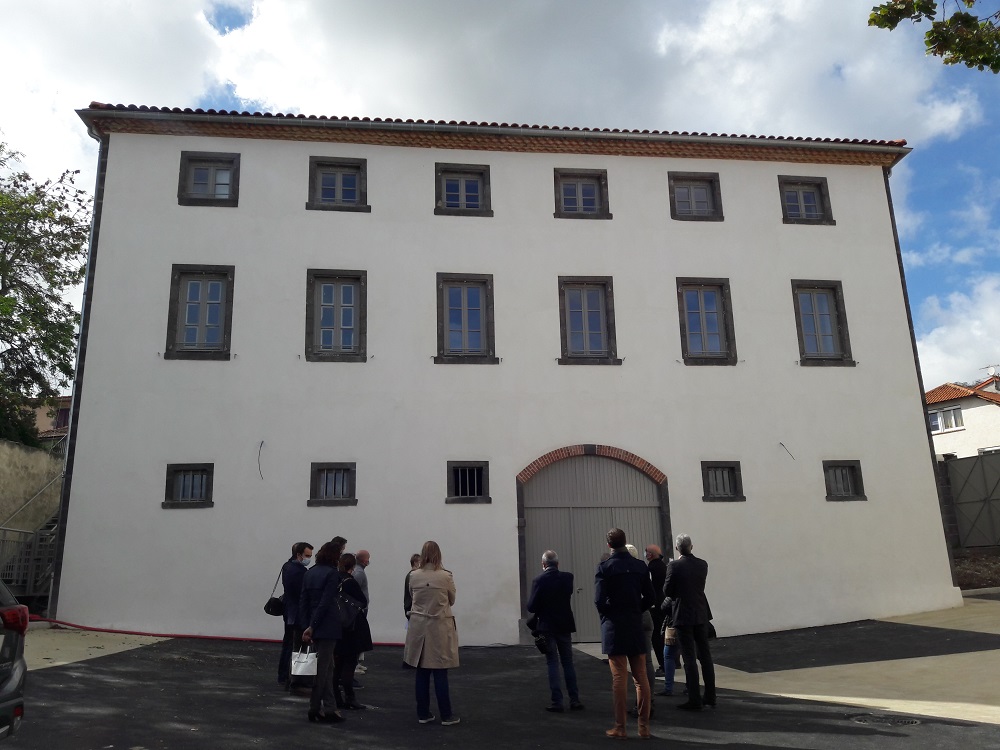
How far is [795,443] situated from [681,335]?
3226 mm

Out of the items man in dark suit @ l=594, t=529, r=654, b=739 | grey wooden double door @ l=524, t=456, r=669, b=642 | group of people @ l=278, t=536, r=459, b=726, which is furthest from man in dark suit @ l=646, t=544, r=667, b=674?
grey wooden double door @ l=524, t=456, r=669, b=642

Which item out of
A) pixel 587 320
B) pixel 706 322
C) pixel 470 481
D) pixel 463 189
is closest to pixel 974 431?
pixel 706 322

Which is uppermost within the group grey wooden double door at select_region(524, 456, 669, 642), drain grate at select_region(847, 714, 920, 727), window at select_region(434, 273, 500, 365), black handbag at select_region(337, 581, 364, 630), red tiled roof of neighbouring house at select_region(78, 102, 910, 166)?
red tiled roof of neighbouring house at select_region(78, 102, 910, 166)

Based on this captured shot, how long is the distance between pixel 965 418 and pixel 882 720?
122 ft

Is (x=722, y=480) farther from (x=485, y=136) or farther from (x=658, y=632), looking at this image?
(x=485, y=136)

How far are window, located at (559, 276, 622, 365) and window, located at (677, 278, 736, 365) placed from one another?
60.9 inches

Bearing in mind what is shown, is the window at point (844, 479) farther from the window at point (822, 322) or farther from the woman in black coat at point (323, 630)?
the woman in black coat at point (323, 630)

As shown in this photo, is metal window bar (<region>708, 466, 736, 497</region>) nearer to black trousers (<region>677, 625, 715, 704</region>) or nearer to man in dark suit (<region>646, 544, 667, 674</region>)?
man in dark suit (<region>646, 544, 667, 674</region>)

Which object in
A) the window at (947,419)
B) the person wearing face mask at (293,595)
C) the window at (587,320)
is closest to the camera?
the person wearing face mask at (293,595)

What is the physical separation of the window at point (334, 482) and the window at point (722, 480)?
6951 mm

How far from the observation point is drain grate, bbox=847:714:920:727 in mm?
7668

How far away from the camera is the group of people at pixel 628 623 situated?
7.54m

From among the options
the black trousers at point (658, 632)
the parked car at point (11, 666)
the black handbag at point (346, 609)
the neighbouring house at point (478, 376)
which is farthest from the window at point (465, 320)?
the parked car at point (11, 666)

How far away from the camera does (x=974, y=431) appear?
128 feet
